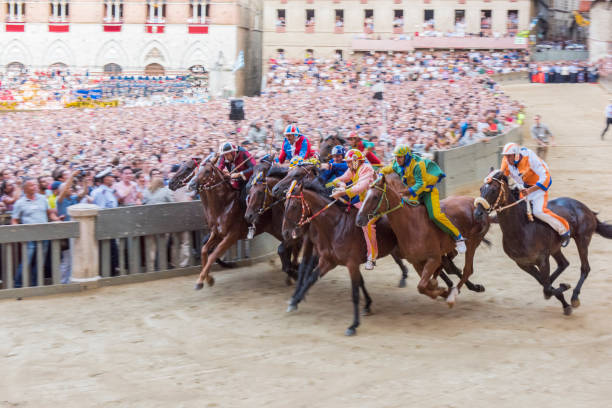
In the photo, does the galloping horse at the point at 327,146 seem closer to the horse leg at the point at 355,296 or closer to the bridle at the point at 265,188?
the bridle at the point at 265,188

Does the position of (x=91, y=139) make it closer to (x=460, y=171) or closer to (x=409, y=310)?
(x=460, y=171)

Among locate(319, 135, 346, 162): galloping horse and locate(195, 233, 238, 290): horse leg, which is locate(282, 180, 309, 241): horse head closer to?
locate(195, 233, 238, 290): horse leg

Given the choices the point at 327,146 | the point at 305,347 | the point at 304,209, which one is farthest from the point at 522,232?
the point at 327,146

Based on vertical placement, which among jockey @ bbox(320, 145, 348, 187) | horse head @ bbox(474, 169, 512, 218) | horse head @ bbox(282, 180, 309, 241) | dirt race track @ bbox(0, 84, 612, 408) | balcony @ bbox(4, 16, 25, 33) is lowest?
dirt race track @ bbox(0, 84, 612, 408)

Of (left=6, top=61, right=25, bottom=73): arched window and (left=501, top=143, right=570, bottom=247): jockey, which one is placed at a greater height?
(left=6, top=61, right=25, bottom=73): arched window

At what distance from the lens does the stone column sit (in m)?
11.1

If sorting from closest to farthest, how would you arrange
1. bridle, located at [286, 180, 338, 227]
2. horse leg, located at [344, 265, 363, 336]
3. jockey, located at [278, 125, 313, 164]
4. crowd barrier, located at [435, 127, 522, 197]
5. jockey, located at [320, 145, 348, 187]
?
horse leg, located at [344, 265, 363, 336] < bridle, located at [286, 180, 338, 227] < jockey, located at [320, 145, 348, 187] < jockey, located at [278, 125, 313, 164] < crowd barrier, located at [435, 127, 522, 197]

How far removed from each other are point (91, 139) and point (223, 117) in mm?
7351

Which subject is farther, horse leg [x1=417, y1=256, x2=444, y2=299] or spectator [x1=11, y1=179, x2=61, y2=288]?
spectator [x1=11, y1=179, x2=61, y2=288]

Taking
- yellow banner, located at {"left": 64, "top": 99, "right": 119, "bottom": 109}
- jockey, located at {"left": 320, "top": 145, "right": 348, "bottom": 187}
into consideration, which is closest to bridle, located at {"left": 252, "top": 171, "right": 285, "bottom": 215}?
jockey, located at {"left": 320, "top": 145, "right": 348, "bottom": 187}

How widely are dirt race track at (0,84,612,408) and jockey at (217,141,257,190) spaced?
1.74 m

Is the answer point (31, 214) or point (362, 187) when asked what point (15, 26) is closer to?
point (31, 214)

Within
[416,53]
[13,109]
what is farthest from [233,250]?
[416,53]

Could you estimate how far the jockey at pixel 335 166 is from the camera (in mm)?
10656
